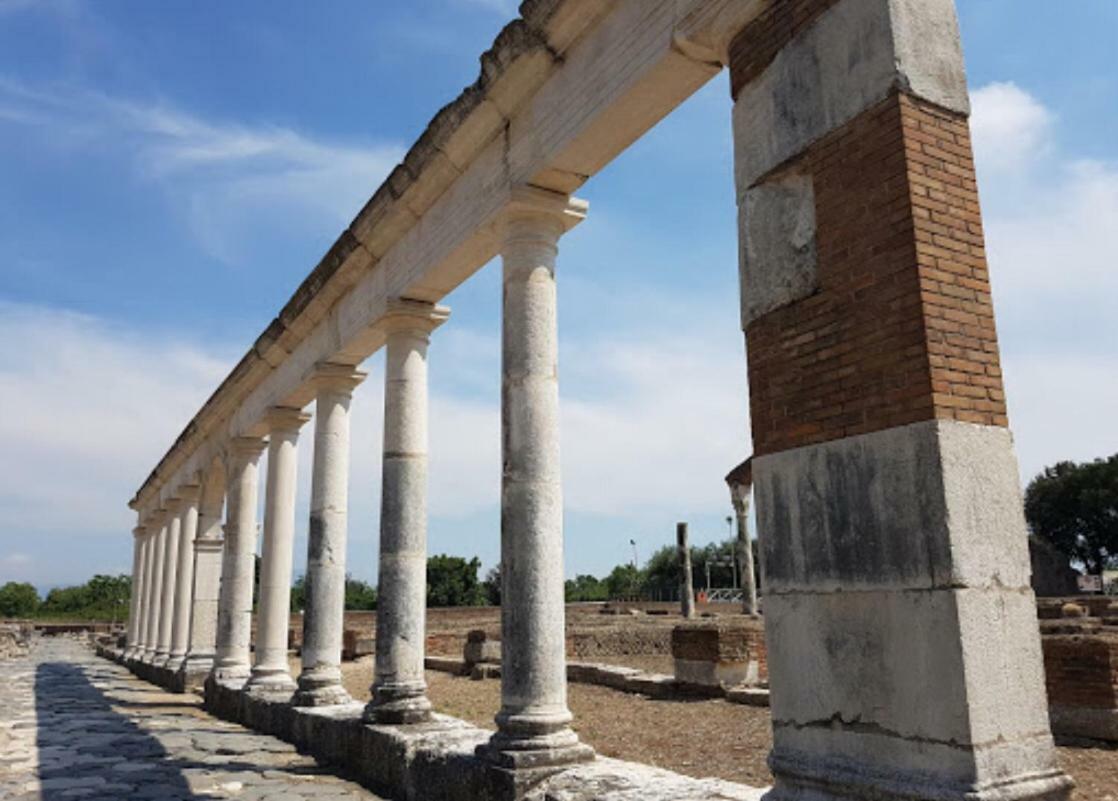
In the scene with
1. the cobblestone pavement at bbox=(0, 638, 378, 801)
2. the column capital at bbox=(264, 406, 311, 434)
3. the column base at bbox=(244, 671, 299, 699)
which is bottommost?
the cobblestone pavement at bbox=(0, 638, 378, 801)

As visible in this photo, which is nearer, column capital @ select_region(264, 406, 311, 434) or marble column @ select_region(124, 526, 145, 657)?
column capital @ select_region(264, 406, 311, 434)

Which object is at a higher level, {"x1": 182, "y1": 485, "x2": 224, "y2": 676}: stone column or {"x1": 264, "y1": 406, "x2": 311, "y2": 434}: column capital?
{"x1": 264, "y1": 406, "x2": 311, "y2": 434}: column capital

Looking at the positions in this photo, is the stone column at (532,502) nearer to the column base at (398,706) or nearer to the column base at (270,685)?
the column base at (398,706)

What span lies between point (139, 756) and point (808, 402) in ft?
27.9

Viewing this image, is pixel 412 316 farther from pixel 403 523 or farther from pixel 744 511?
pixel 744 511

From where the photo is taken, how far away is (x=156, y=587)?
23906mm

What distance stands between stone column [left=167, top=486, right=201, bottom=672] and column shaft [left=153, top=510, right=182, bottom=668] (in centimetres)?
67

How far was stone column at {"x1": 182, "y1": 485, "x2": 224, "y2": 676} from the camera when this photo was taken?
1767 centimetres

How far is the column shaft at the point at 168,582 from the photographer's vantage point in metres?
21.0

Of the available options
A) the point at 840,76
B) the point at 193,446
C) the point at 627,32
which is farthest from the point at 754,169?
the point at 193,446

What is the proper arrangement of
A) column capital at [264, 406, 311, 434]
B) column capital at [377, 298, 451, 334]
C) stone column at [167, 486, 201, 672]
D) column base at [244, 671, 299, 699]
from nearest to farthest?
column capital at [377, 298, 451, 334], column base at [244, 671, 299, 699], column capital at [264, 406, 311, 434], stone column at [167, 486, 201, 672]

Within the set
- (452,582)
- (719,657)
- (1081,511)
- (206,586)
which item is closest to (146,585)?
(206,586)

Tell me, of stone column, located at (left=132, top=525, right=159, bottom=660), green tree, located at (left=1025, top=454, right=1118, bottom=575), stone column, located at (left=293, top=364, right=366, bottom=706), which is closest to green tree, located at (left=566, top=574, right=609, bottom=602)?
green tree, located at (left=1025, top=454, right=1118, bottom=575)

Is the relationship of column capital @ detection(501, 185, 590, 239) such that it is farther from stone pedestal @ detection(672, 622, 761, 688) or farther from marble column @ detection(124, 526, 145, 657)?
marble column @ detection(124, 526, 145, 657)
